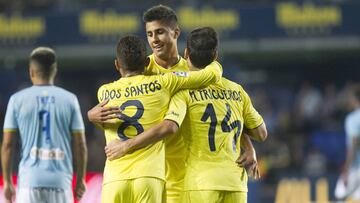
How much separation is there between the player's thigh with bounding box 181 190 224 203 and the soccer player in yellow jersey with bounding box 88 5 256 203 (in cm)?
19

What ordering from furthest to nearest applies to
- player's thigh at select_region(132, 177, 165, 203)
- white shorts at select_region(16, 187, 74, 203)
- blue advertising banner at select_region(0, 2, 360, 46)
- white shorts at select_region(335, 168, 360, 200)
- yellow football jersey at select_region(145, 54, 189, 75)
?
1. blue advertising banner at select_region(0, 2, 360, 46)
2. white shorts at select_region(335, 168, 360, 200)
3. white shorts at select_region(16, 187, 74, 203)
4. yellow football jersey at select_region(145, 54, 189, 75)
5. player's thigh at select_region(132, 177, 165, 203)

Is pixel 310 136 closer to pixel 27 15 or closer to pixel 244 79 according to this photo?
pixel 244 79

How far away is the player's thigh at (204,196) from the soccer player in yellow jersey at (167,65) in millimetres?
194

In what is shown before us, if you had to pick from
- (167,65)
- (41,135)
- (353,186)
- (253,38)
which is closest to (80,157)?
(41,135)

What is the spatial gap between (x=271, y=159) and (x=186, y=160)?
10.5m

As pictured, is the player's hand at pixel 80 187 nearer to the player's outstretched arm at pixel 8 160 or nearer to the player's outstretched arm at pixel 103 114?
the player's outstretched arm at pixel 8 160

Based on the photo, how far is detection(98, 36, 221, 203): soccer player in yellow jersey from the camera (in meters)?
6.33

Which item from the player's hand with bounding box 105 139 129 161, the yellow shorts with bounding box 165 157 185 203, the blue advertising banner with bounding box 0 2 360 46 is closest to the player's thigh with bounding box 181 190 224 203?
the yellow shorts with bounding box 165 157 185 203

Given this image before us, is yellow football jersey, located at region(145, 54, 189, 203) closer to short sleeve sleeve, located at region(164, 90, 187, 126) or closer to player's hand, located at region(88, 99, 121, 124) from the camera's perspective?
short sleeve sleeve, located at region(164, 90, 187, 126)

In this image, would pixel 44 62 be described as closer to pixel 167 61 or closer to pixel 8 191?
pixel 8 191

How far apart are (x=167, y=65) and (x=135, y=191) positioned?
1.23m

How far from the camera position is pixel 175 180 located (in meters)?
6.74

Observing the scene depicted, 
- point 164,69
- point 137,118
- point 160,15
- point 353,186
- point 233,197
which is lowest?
point 353,186

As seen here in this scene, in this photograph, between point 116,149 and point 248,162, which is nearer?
point 116,149
